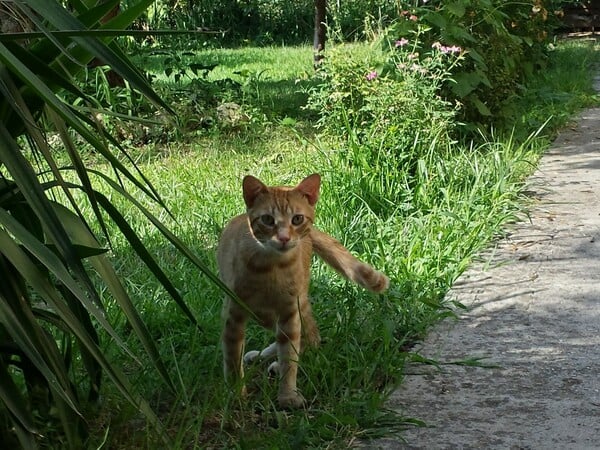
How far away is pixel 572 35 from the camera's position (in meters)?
19.7

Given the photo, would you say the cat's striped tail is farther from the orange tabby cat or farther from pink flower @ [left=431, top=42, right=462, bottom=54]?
pink flower @ [left=431, top=42, right=462, bottom=54]

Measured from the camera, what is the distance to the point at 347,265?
3.90m

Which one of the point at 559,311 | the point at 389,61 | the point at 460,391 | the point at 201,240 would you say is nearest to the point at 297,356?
the point at 460,391

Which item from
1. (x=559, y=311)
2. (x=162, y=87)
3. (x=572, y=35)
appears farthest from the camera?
(x=572, y=35)

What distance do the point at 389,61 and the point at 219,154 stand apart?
1.53 m

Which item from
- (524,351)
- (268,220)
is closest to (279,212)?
(268,220)

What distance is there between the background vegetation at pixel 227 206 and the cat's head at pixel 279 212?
43 centimetres

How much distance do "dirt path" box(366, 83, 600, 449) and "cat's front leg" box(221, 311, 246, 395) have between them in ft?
1.91

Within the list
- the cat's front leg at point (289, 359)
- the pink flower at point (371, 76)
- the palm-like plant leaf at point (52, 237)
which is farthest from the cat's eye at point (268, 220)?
the pink flower at point (371, 76)

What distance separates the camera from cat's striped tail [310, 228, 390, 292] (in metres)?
3.84

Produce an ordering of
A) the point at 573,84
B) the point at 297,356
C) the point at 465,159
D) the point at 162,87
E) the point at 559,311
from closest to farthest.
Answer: the point at 297,356 < the point at 559,311 < the point at 465,159 < the point at 162,87 < the point at 573,84

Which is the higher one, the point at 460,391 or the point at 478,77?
the point at 478,77

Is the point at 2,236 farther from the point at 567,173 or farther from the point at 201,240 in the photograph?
the point at 567,173

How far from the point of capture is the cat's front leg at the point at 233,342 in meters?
3.51
